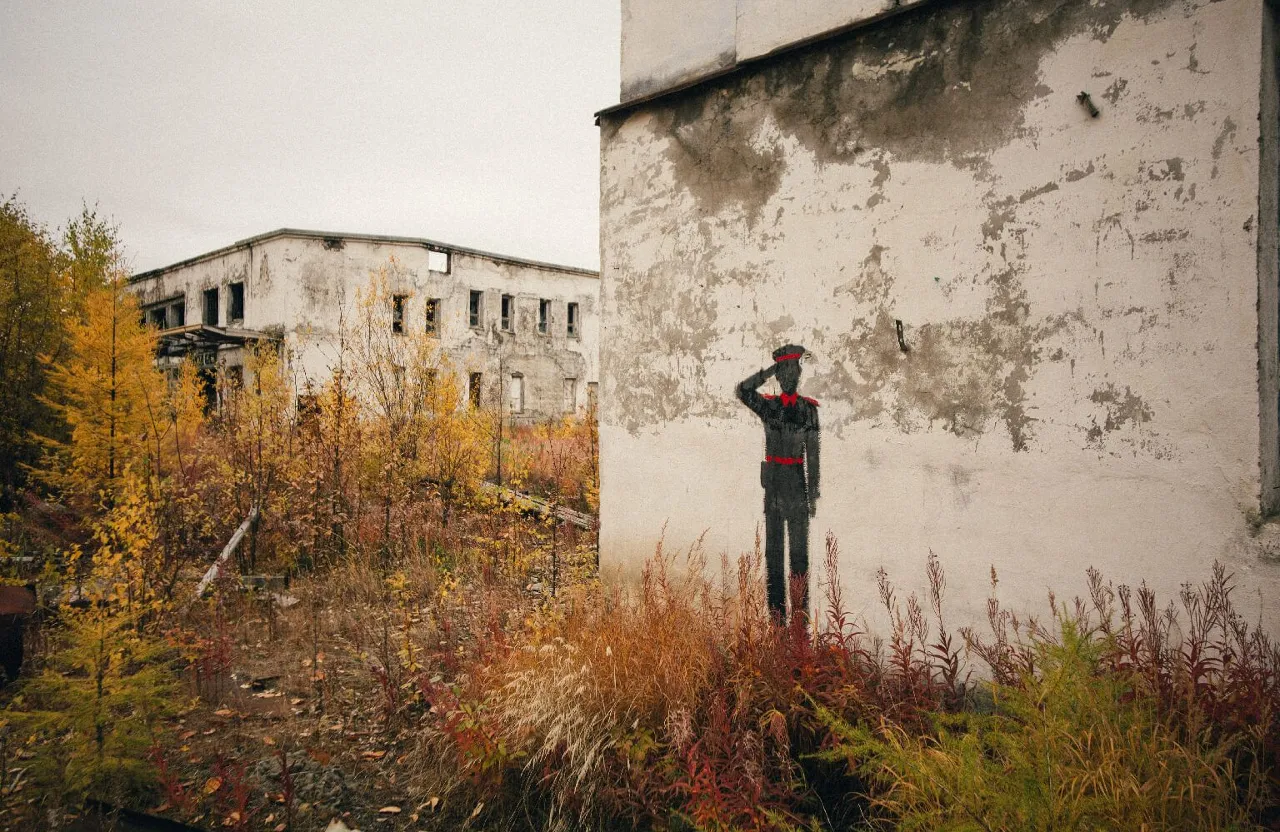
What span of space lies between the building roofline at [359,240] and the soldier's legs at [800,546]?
54.7 feet

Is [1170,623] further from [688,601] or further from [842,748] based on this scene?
[688,601]

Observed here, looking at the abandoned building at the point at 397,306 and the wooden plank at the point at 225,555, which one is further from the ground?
the abandoned building at the point at 397,306

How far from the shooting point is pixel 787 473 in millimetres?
4438

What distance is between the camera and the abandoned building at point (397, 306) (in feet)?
70.0

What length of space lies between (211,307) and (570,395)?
1441cm

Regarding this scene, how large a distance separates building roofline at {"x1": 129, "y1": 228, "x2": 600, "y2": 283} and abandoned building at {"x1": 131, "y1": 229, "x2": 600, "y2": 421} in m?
0.04

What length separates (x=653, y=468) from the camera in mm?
5195

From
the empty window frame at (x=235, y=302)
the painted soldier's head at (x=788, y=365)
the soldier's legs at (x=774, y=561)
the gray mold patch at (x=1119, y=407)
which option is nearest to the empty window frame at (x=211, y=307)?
the empty window frame at (x=235, y=302)

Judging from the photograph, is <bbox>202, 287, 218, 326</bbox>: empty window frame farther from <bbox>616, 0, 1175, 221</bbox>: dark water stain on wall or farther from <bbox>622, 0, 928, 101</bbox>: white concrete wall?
<bbox>616, 0, 1175, 221</bbox>: dark water stain on wall

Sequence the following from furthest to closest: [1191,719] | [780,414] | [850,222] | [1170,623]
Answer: [780,414] < [850,222] < [1170,623] < [1191,719]

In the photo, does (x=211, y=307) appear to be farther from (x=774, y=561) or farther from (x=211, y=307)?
(x=774, y=561)

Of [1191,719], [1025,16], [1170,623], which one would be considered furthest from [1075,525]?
[1025,16]

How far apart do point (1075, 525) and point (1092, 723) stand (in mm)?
1370

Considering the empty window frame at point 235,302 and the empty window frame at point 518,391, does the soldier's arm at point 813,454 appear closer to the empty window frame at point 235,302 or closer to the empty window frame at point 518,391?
the empty window frame at point 518,391
